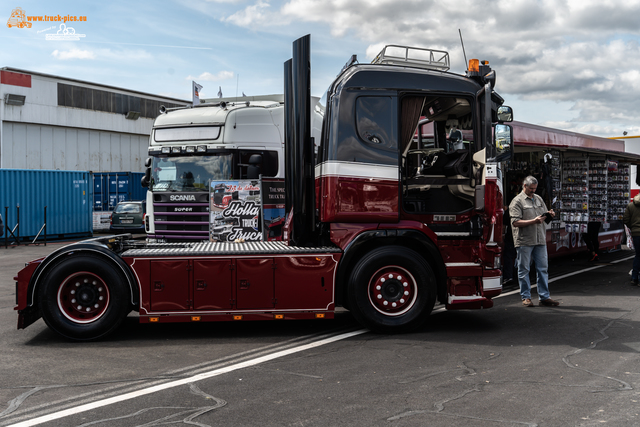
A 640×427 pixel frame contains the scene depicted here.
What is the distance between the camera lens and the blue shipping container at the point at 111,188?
1139 inches

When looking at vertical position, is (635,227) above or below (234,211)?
below

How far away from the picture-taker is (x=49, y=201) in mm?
22453

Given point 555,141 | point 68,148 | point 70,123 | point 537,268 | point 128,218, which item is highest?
point 70,123

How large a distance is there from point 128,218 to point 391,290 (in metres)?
19.3

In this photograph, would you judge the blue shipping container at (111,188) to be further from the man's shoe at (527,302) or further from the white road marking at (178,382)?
the white road marking at (178,382)

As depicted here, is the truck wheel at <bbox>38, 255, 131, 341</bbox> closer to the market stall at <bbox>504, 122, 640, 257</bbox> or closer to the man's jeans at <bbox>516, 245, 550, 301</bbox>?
the man's jeans at <bbox>516, 245, 550, 301</bbox>

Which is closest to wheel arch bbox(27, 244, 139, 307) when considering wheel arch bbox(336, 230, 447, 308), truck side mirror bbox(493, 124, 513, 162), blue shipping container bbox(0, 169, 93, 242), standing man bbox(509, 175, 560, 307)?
wheel arch bbox(336, 230, 447, 308)

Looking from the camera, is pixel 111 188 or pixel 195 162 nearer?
pixel 195 162

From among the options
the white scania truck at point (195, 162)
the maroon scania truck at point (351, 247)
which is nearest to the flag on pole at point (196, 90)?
the white scania truck at point (195, 162)

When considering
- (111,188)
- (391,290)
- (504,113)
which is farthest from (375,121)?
(111,188)

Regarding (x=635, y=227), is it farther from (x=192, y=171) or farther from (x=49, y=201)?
(x=49, y=201)

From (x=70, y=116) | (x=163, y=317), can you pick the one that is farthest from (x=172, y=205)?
(x=70, y=116)

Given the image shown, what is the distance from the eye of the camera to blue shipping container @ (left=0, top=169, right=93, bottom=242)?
2122 cm

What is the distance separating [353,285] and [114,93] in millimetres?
32647
